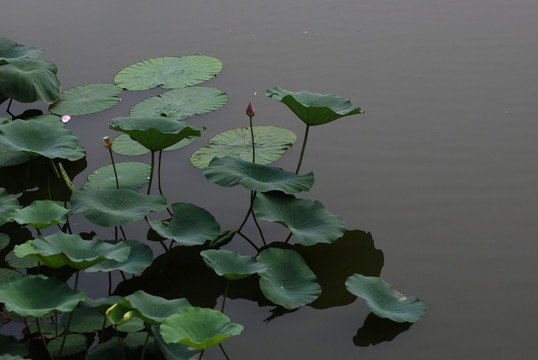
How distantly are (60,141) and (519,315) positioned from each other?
183cm

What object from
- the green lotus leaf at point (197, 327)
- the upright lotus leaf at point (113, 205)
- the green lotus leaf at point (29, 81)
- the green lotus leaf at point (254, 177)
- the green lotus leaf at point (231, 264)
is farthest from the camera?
the green lotus leaf at point (29, 81)

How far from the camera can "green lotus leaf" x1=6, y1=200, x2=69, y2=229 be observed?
8.24 ft

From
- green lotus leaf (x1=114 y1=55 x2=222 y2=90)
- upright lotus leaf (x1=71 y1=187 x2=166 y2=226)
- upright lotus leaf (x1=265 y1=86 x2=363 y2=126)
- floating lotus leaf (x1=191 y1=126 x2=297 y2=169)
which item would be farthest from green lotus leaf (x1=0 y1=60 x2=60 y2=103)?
upright lotus leaf (x1=265 y1=86 x2=363 y2=126)

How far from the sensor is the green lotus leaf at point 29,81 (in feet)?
11.9

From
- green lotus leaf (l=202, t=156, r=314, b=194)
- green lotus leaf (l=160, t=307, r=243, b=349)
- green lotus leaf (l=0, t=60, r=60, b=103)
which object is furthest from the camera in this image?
green lotus leaf (l=0, t=60, r=60, b=103)

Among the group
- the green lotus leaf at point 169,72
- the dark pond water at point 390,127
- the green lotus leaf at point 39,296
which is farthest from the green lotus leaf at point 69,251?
the green lotus leaf at point 169,72

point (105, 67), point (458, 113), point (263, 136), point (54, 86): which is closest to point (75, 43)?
point (105, 67)

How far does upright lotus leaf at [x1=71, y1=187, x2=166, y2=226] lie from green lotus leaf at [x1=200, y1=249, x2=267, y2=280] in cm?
36

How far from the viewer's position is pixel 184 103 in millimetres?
3758

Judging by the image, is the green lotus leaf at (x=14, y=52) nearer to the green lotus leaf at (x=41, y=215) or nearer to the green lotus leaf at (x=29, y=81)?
the green lotus leaf at (x=29, y=81)

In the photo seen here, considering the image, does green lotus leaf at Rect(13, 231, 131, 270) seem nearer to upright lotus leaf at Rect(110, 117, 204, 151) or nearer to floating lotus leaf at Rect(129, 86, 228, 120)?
upright lotus leaf at Rect(110, 117, 204, 151)

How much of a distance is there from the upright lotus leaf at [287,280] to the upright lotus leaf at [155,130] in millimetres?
565

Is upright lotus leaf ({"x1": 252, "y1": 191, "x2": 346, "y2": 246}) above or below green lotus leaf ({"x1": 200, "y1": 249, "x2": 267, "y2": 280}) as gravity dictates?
above

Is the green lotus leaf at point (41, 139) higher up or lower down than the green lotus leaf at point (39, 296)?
higher up
